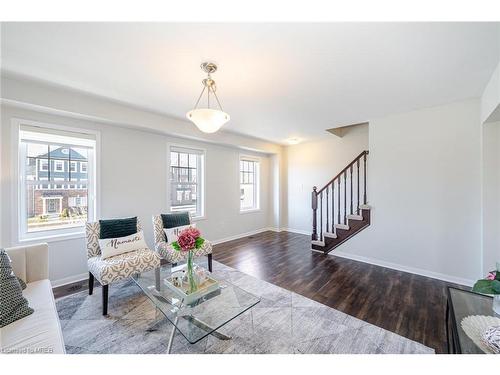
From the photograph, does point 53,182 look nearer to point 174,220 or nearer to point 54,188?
point 54,188

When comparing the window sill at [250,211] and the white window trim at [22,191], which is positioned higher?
the white window trim at [22,191]

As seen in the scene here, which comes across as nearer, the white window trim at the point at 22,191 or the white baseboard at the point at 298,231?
the white window trim at the point at 22,191

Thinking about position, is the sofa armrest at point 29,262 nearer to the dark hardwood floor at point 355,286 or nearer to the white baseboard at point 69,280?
the dark hardwood floor at point 355,286

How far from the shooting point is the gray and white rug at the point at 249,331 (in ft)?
5.33

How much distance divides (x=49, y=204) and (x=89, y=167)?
0.68 metres

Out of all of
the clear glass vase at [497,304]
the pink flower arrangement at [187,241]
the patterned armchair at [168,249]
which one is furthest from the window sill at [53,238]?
the clear glass vase at [497,304]

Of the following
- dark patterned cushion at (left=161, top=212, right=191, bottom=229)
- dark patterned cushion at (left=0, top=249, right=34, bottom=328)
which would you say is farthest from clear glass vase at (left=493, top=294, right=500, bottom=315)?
dark patterned cushion at (left=161, top=212, right=191, bottom=229)

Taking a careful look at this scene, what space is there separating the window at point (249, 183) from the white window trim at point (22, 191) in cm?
317

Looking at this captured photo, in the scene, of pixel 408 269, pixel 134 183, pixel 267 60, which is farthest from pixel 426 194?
pixel 134 183

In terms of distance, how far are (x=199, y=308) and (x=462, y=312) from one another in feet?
5.79

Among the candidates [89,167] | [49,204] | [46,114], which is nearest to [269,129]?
[89,167]

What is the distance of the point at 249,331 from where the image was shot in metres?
1.82

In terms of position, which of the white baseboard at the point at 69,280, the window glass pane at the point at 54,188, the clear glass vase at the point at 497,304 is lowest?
the white baseboard at the point at 69,280
